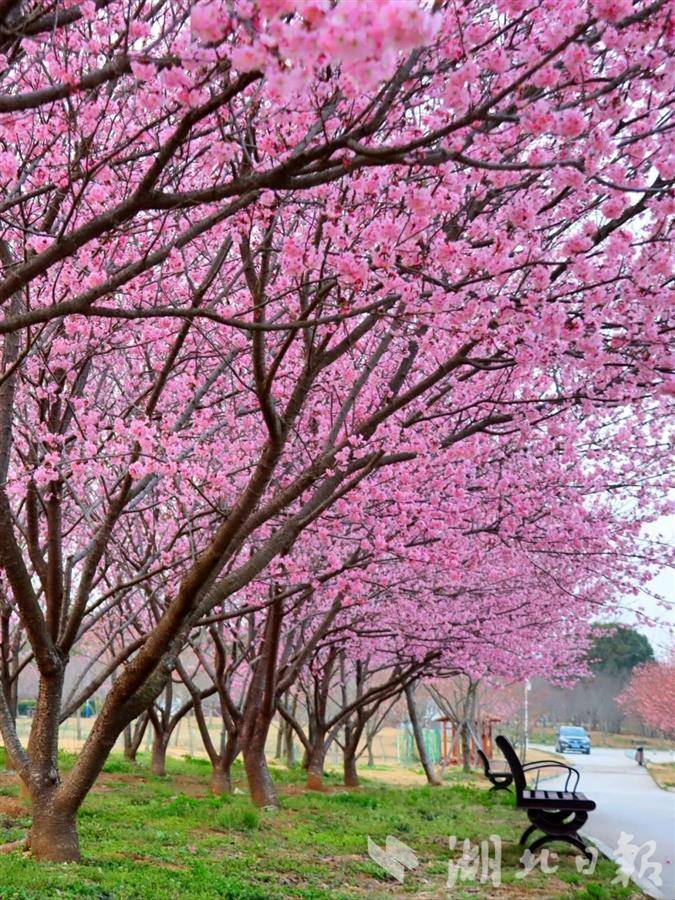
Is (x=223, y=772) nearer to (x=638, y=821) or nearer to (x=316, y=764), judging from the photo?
(x=316, y=764)

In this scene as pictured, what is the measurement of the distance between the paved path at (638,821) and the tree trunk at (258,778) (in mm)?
3750

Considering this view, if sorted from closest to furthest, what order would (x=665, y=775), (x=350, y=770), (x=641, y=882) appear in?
1. (x=641, y=882)
2. (x=350, y=770)
3. (x=665, y=775)

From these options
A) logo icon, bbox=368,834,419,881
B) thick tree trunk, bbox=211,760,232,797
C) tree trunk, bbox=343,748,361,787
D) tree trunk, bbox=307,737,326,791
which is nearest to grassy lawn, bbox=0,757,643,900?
logo icon, bbox=368,834,419,881

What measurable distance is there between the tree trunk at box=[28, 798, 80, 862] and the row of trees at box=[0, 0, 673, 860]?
2 cm

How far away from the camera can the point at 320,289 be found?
16.4ft

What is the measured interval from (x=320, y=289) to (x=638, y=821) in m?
10.0

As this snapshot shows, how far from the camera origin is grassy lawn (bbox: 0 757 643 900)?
5.86 m

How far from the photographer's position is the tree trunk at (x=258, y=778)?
10898 millimetres

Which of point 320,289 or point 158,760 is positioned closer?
point 320,289

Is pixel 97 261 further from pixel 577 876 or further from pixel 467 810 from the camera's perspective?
pixel 467 810

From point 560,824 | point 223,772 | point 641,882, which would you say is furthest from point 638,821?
point 223,772

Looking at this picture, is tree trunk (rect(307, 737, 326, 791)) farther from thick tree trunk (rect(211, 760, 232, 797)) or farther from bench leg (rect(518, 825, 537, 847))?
bench leg (rect(518, 825, 537, 847))

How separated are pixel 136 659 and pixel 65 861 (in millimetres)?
1464

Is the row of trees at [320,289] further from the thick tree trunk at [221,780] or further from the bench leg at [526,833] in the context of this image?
the bench leg at [526,833]
